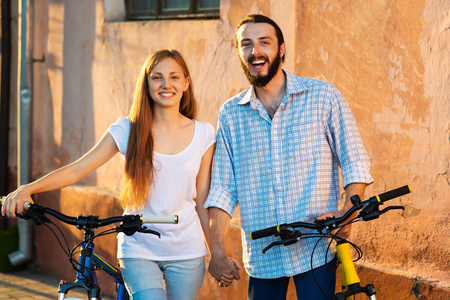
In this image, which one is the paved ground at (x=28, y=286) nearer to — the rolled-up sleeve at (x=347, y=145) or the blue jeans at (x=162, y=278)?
the blue jeans at (x=162, y=278)

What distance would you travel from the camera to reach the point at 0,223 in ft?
29.7

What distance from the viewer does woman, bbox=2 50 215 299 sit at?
3.64 metres

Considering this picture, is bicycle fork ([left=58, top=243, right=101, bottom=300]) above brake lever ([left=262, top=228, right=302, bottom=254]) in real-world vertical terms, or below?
below

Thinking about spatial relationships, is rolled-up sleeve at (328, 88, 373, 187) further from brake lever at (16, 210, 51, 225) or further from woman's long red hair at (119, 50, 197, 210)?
brake lever at (16, 210, 51, 225)

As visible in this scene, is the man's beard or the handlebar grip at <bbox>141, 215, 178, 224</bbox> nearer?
the handlebar grip at <bbox>141, 215, 178, 224</bbox>

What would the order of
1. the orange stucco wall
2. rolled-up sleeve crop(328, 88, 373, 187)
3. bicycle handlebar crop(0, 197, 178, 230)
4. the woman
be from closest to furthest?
1. bicycle handlebar crop(0, 197, 178, 230)
2. rolled-up sleeve crop(328, 88, 373, 187)
3. the woman
4. the orange stucco wall

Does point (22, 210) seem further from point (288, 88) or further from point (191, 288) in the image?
point (288, 88)

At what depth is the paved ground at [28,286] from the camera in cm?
723

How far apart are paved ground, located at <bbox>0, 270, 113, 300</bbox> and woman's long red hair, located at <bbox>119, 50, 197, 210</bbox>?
137 inches

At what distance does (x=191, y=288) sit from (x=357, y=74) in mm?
1961

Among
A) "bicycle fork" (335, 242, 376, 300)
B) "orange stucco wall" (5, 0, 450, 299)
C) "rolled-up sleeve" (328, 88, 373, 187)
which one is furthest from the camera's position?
"orange stucco wall" (5, 0, 450, 299)

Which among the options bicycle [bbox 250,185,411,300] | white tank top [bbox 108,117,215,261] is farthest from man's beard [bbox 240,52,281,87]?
bicycle [bbox 250,185,411,300]

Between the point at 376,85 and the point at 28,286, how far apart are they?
4718mm

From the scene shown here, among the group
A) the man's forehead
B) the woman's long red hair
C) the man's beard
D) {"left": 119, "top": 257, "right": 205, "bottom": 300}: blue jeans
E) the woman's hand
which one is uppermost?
the man's forehead
